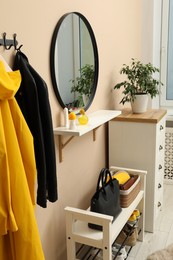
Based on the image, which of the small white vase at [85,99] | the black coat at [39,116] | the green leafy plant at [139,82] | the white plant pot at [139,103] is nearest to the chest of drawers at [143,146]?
the white plant pot at [139,103]

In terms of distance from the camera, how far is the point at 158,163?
2596mm

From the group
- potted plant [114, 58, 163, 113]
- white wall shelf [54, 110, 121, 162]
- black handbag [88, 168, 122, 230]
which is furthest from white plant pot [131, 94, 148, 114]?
black handbag [88, 168, 122, 230]

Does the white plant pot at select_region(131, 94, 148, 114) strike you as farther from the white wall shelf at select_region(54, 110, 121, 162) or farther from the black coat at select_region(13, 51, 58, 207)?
the black coat at select_region(13, 51, 58, 207)

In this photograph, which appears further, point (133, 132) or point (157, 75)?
point (157, 75)

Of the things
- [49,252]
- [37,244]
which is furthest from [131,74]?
[37,244]

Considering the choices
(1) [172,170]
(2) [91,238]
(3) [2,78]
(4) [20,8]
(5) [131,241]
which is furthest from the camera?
(1) [172,170]

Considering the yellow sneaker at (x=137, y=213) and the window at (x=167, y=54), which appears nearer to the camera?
the yellow sneaker at (x=137, y=213)

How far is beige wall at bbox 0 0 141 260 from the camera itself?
1557 mm

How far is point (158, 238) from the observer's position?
2.54 meters

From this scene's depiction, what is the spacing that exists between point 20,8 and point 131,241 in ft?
5.83

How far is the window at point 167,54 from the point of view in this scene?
12.1ft

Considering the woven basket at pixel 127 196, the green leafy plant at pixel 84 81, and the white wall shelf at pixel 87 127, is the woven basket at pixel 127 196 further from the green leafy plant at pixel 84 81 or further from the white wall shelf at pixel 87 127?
the green leafy plant at pixel 84 81

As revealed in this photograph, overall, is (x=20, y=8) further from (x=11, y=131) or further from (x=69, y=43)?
(x=11, y=131)

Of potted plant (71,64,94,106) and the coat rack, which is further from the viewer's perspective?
potted plant (71,64,94,106)
